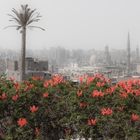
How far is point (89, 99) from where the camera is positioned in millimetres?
7027

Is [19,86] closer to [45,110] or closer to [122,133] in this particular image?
[45,110]

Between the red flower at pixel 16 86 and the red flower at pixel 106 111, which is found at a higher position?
the red flower at pixel 16 86

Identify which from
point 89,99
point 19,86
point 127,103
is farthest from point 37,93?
point 127,103

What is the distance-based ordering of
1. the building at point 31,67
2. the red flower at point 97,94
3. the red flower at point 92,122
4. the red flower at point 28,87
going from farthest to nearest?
the building at point 31,67
the red flower at point 28,87
the red flower at point 97,94
the red flower at point 92,122

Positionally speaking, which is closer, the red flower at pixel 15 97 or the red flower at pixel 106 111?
the red flower at pixel 106 111

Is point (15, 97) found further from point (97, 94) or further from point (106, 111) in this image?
point (106, 111)

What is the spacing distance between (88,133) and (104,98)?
621mm

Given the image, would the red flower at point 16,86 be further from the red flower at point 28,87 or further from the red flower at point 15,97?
the red flower at point 15,97

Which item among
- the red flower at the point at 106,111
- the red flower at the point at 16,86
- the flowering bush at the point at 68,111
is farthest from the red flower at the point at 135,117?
the red flower at the point at 16,86

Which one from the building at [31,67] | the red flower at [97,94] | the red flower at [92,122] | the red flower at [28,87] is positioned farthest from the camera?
the building at [31,67]

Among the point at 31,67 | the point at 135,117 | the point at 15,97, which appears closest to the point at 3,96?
the point at 15,97

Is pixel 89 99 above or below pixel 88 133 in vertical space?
above

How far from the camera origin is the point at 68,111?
7082 mm

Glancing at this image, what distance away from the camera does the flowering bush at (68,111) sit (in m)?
6.66
